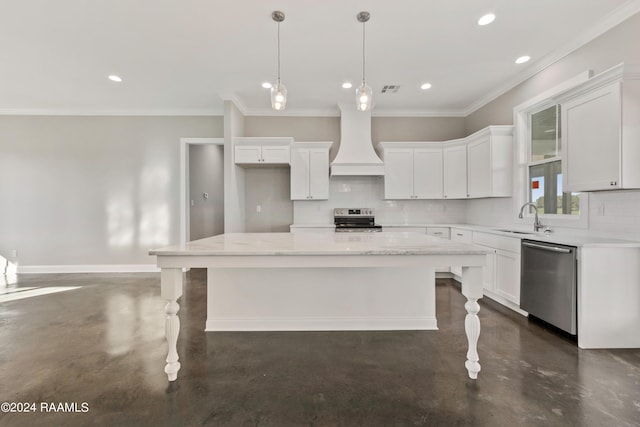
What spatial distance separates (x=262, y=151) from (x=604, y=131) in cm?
399

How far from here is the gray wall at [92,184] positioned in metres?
4.91

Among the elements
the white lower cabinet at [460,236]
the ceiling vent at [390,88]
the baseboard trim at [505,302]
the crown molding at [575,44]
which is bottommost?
the baseboard trim at [505,302]

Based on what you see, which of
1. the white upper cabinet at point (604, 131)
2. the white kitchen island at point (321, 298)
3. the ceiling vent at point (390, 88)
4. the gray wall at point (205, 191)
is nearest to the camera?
the white upper cabinet at point (604, 131)

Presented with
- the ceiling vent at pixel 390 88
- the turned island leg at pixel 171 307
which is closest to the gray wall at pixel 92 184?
the ceiling vent at pixel 390 88

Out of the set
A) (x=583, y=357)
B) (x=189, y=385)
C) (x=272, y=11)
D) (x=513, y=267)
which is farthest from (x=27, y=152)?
(x=583, y=357)

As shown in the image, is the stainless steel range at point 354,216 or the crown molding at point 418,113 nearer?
the stainless steel range at point 354,216

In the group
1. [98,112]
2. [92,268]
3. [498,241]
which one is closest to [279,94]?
[498,241]

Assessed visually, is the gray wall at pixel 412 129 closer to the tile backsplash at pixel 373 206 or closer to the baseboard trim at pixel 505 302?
the tile backsplash at pixel 373 206

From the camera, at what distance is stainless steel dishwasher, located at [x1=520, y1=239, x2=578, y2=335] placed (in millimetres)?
2324

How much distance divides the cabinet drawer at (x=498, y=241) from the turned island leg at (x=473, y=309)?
158 cm

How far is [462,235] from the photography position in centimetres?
409

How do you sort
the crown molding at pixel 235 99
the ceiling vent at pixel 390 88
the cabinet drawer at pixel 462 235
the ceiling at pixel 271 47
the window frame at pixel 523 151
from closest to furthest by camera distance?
the ceiling at pixel 271 47
the window frame at pixel 523 151
the cabinet drawer at pixel 462 235
the ceiling vent at pixel 390 88
the crown molding at pixel 235 99

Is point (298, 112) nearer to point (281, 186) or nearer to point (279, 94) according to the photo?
point (281, 186)

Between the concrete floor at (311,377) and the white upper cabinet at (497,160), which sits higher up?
the white upper cabinet at (497,160)
